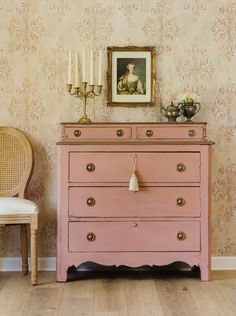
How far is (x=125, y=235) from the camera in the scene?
3.35m

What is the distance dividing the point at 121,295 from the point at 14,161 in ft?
4.21

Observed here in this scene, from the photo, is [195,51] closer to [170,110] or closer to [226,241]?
[170,110]

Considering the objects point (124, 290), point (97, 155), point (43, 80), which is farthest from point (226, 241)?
point (43, 80)

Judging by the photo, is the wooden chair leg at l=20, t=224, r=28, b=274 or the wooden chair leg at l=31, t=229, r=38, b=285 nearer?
the wooden chair leg at l=31, t=229, r=38, b=285

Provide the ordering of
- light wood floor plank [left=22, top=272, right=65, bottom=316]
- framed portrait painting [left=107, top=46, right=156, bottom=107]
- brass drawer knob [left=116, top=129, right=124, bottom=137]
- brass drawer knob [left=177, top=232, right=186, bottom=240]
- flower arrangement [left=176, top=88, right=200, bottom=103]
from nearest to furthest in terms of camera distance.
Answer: light wood floor plank [left=22, top=272, right=65, bottom=316] < brass drawer knob [left=177, top=232, right=186, bottom=240] < brass drawer knob [left=116, top=129, right=124, bottom=137] < flower arrangement [left=176, top=88, right=200, bottom=103] < framed portrait painting [left=107, top=46, right=156, bottom=107]

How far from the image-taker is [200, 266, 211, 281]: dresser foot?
3.40 m

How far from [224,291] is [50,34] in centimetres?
225

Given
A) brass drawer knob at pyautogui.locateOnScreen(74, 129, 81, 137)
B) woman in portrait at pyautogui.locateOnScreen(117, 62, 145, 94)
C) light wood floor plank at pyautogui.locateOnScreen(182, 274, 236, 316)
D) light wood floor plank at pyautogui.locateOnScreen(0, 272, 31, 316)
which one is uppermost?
woman in portrait at pyautogui.locateOnScreen(117, 62, 145, 94)

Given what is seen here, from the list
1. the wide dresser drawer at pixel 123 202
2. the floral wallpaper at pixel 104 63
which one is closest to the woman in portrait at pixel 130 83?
the floral wallpaper at pixel 104 63

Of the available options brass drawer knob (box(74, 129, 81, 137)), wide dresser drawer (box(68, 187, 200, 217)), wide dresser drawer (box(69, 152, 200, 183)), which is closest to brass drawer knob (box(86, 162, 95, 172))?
wide dresser drawer (box(69, 152, 200, 183))

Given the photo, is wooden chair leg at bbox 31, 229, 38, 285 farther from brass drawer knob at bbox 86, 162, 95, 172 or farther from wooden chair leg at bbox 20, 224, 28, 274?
brass drawer knob at bbox 86, 162, 95, 172

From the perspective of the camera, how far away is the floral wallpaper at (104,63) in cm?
379

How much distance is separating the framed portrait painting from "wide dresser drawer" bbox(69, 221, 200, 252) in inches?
38.7

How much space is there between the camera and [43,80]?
380 centimetres
